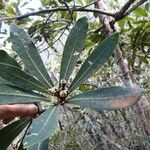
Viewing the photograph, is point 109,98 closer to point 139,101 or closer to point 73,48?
point 73,48

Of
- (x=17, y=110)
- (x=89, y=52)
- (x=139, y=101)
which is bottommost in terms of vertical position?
(x=139, y=101)

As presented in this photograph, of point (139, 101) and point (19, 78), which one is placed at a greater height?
point (19, 78)

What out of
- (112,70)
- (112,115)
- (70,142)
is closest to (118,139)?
(112,115)

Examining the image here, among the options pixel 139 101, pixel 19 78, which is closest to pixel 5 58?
pixel 19 78

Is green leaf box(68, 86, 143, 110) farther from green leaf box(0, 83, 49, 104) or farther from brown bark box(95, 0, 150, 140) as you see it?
brown bark box(95, 0, 150, 140)

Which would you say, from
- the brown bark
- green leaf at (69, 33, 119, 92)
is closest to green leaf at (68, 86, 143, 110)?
green leaf at (69, 33, 119, 92)

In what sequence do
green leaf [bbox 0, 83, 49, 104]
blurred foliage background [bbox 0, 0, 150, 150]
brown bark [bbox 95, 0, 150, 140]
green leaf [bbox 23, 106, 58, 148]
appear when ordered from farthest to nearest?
1. blurred foliage background [bbox 0, 0, 150, 150]
2. brown bark [bbox 95, 0, 150, 140]
3. green leaf [bbox 0, 83, 49, 104]
4. green leaf [bbox 23, 106, 58, 148]
